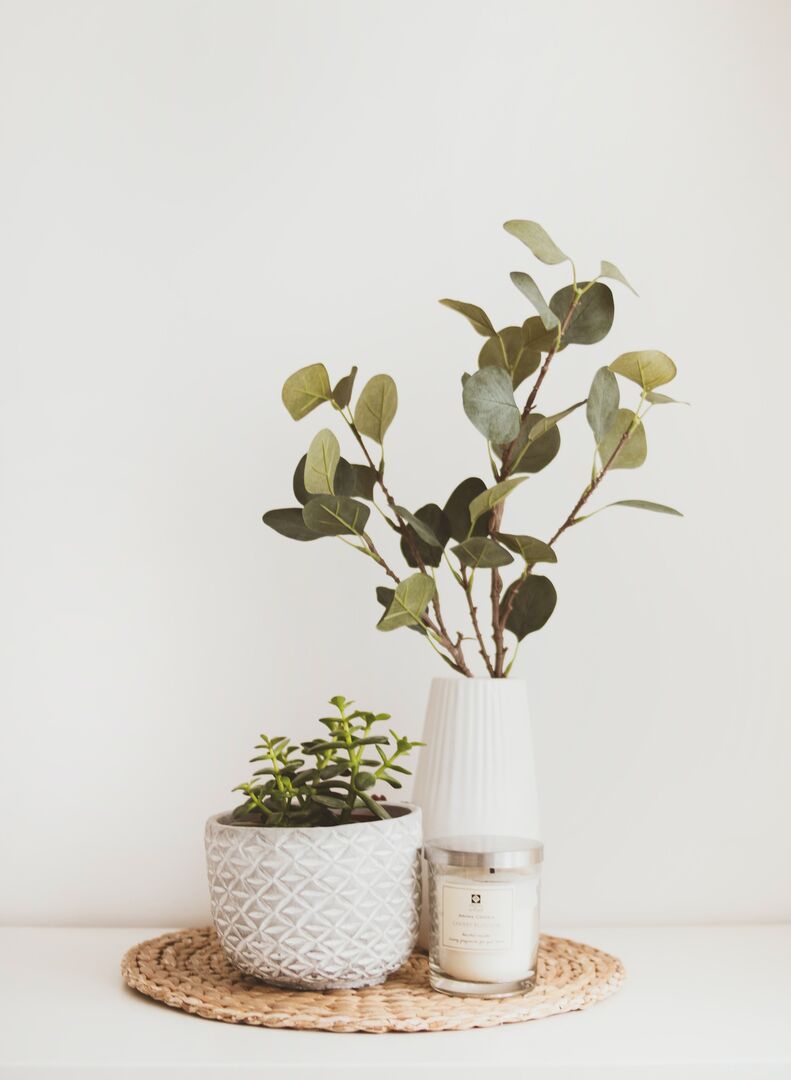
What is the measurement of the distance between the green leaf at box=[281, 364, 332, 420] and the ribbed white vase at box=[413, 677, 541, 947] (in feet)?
0.85

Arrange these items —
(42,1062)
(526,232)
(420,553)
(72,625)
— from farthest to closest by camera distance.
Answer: (72,625) < (420,553) < (526,232) < (42,1062)

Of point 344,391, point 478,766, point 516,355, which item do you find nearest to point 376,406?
point 344,391

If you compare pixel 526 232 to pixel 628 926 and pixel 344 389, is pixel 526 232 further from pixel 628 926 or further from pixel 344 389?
pixel 628 926

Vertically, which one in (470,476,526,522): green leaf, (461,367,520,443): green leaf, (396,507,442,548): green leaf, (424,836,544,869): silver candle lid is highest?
(461,367,520,443): green leaf

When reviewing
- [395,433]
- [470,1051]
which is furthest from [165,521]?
[470,1051]

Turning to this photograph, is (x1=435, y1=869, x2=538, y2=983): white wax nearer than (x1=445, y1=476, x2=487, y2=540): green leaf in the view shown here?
Yes

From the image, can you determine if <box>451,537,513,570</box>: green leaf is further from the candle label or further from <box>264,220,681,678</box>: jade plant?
the candle label

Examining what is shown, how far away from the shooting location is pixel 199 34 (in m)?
1.13

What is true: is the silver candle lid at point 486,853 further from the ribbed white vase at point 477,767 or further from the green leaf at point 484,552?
the green leaf at point 484,552

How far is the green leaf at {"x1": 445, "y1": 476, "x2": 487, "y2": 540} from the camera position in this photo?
95 centimetres

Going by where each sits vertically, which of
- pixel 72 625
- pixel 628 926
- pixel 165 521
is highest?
pixel 165 521

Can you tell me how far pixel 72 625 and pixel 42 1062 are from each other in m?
0.48

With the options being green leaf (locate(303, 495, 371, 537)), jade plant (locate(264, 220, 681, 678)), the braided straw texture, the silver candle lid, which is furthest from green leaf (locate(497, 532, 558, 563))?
the braided straw texture

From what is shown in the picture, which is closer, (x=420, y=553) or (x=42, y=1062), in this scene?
(x=42, y=1062)
